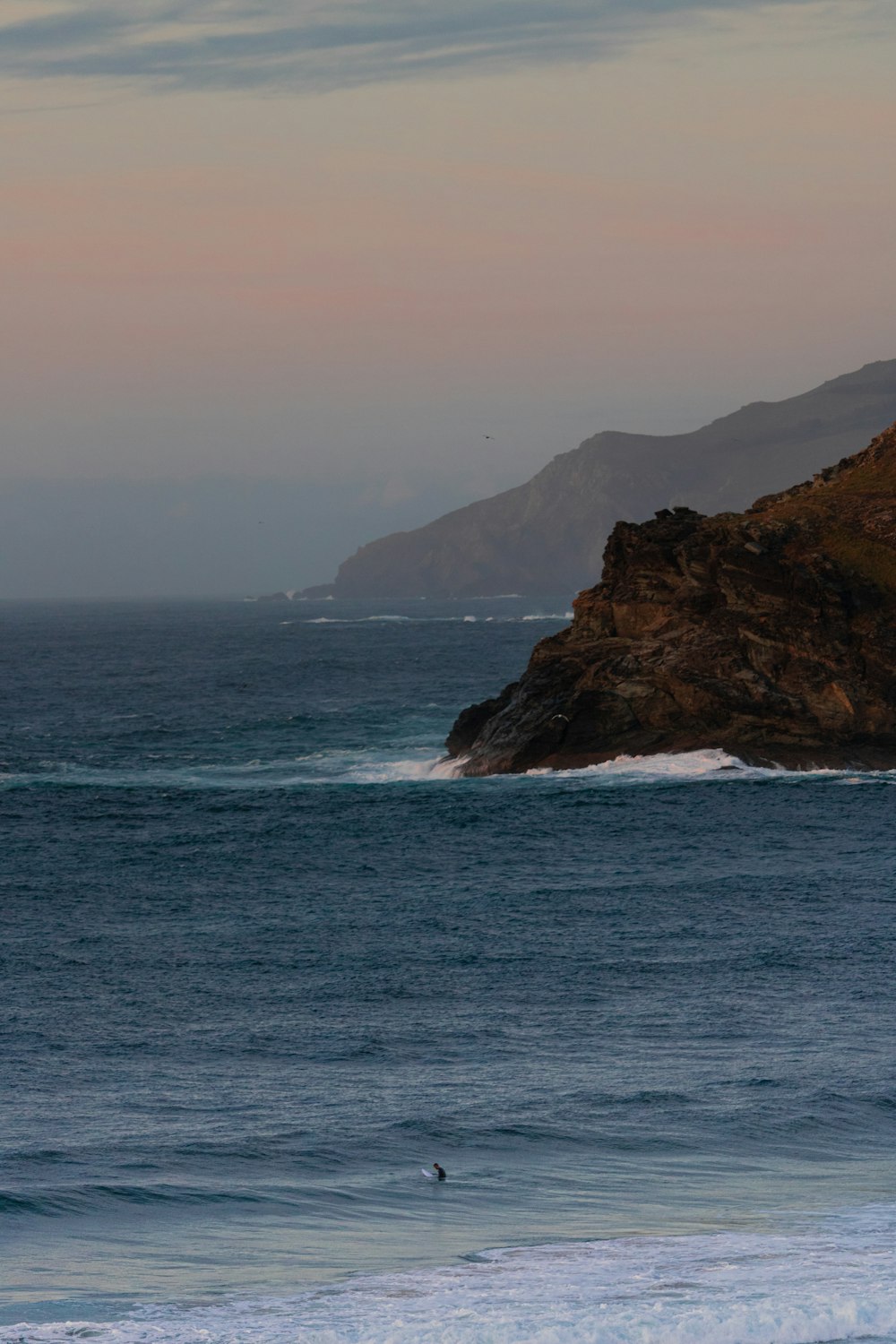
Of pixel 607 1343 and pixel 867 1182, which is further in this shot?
pixel 867 1182

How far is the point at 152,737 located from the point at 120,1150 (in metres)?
82.3

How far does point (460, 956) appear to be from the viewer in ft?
159

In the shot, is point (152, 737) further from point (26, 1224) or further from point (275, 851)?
point (26, 1224)

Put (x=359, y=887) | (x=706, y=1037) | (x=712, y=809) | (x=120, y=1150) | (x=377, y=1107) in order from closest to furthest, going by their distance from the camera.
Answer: (x=120, y=1150)
(x=377, y=1107)
(x=706, y=1037)
(x=359, y=887)
(x=712, y=809)

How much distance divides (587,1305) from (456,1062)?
15.5m

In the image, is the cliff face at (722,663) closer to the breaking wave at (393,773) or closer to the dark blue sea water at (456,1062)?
the breaking wave at (393,773)

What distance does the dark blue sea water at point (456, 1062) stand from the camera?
22.7 m

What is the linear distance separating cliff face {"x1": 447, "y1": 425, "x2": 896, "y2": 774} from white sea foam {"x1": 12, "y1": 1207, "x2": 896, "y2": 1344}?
6112 centimetres

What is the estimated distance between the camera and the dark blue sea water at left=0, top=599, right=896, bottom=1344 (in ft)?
74.5

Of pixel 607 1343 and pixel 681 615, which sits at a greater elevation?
pixel 681 615

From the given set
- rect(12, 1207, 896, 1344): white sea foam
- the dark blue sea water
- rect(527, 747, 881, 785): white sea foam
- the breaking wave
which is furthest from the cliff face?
rect(12, 1207, 896, 1344): white sea foam

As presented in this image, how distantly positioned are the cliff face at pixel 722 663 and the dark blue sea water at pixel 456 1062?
13.0ft

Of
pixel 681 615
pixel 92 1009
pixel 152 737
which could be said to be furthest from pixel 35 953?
pixel 152 737

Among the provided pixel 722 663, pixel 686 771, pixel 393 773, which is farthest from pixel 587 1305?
pixel 393 773
